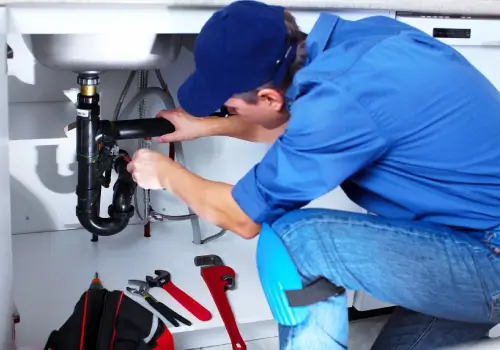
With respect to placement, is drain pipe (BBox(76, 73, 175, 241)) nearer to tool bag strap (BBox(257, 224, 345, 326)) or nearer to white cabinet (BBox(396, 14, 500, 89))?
tool bag strap (BBox(257, 224, 345, 326))

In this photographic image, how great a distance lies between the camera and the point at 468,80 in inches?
41.4

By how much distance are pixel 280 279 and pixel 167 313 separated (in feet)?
1.76

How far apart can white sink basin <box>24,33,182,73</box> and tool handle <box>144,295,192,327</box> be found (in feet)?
1.74

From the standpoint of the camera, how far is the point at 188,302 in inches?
61.7

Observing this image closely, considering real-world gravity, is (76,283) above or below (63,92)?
below

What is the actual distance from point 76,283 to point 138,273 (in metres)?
0.15

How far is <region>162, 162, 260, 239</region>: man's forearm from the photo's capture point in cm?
113

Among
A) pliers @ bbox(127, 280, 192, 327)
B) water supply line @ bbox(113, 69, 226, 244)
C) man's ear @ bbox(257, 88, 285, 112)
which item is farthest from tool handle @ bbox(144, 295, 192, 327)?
man's ear @ bbox(257, 88, 285, 112)

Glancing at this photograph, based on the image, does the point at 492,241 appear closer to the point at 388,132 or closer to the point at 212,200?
the point at 388,132

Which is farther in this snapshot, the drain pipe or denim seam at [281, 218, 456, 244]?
the drain pipe

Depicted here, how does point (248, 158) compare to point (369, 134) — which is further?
point (248, 158)

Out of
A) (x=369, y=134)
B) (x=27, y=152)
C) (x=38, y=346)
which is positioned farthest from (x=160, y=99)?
(x=369, y=134)

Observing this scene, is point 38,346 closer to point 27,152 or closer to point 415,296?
point 27,152

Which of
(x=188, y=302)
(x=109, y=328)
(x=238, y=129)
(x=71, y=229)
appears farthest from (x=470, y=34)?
(x=71, y=229)
